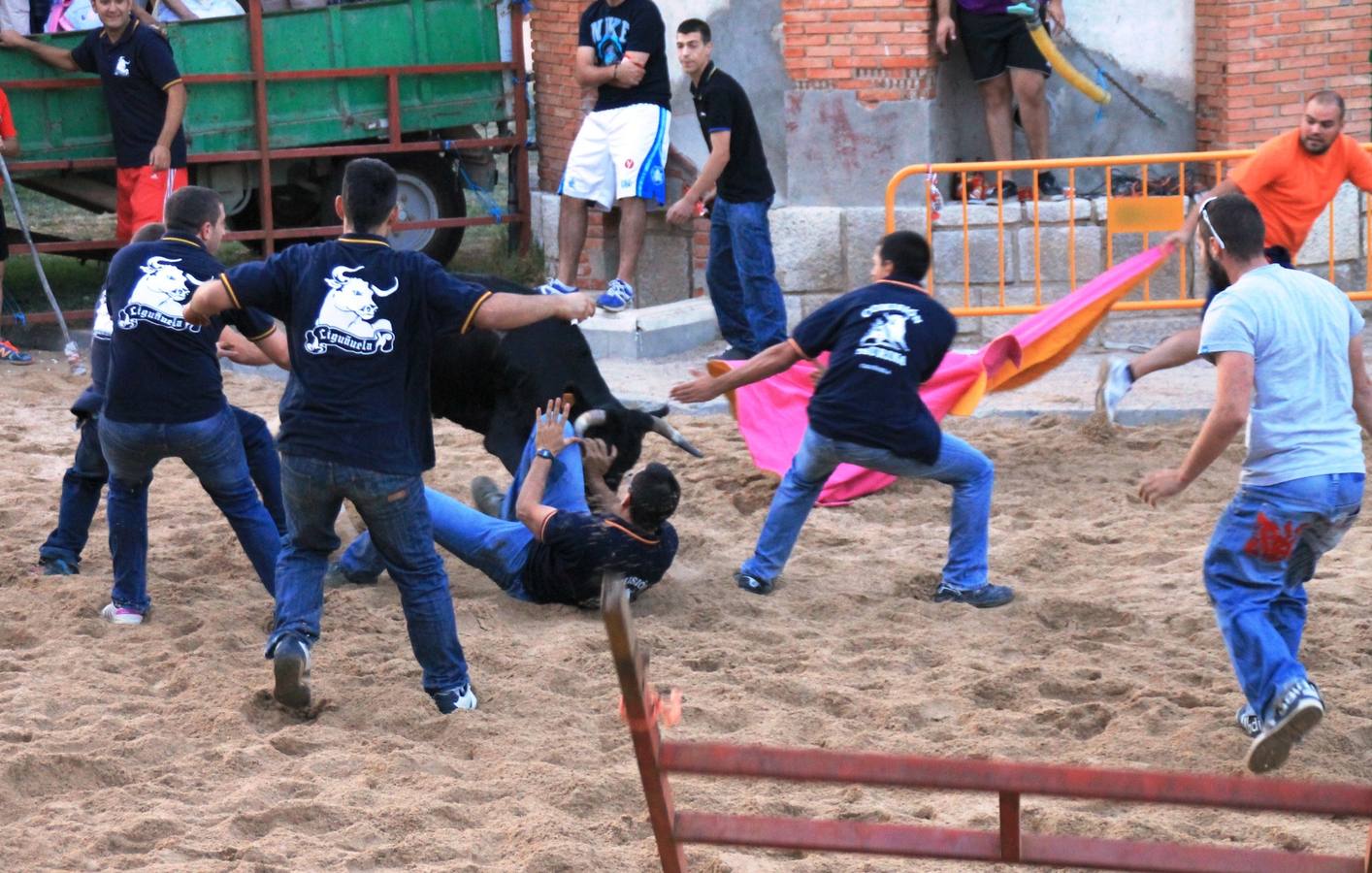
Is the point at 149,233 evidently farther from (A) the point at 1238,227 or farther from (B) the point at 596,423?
(A) the point at 1238,227

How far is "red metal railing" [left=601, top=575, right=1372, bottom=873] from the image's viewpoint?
9.41ft

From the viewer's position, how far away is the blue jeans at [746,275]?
9695 mm

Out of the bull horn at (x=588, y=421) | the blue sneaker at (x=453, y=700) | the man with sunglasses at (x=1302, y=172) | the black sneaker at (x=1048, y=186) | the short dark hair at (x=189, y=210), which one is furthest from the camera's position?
the black sneaker at (x=1048, y=186)

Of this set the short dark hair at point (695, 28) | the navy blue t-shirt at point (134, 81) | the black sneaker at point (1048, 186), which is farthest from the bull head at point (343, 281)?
the black sneaker at point (1048, 186)

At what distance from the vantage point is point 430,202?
40.0 ft

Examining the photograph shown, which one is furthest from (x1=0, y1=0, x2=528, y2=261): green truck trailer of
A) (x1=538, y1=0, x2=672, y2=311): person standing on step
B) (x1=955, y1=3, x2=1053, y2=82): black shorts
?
(x1=955, y1=3, x2=1053, y2=82): black shorts

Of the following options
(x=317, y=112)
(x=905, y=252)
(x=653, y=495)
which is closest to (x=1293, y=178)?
(x=905, y=252)

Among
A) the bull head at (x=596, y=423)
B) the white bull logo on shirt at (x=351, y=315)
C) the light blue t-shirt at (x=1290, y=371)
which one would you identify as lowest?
the bull head at (x=596, y=423)

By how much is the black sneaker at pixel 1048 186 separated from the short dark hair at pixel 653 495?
586 cm

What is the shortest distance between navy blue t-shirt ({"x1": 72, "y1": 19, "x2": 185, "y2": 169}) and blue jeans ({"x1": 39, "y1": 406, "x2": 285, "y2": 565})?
4.35 m

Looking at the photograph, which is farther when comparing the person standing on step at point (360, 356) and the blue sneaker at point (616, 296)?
the blue sneaker at point (616, 296)

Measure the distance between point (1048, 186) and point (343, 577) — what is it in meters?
6.32

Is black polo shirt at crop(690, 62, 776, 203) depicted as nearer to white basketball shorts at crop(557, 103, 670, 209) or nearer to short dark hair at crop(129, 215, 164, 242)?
white basketball shorts at crop(557, 103, 670, 209)

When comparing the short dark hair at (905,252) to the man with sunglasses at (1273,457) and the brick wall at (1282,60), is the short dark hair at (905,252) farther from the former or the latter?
the brick wall at (1282,60)
